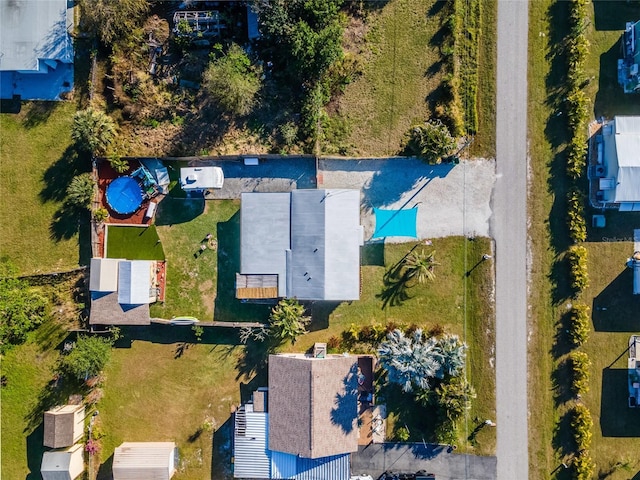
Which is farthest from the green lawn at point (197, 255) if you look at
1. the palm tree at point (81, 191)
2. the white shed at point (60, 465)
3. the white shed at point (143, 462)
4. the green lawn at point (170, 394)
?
the white shed at point (60, 465)

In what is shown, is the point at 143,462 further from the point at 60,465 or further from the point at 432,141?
the point at 432,141

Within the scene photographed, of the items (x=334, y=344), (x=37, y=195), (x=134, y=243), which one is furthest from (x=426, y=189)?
(x=37, y=195)

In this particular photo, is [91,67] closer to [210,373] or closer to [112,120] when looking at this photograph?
[112,120]

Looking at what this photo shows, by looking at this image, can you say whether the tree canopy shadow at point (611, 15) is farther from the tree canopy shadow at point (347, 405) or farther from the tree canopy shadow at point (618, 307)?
the tree canopy shadow at point (347, 405)

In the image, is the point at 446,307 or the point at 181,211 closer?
the point at 446,307

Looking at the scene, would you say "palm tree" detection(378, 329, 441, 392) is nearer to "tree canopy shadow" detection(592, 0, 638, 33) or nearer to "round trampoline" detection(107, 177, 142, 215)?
"round trampoline" detection(107, 177, 142, 215)

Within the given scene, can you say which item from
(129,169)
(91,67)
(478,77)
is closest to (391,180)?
(478,77)
